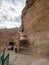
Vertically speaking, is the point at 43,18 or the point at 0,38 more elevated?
the point at 43,18

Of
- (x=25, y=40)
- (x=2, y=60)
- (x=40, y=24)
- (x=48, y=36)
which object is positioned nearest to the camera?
(x=2, y=60)

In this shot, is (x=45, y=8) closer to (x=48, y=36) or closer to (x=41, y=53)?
(x=48, y=36)

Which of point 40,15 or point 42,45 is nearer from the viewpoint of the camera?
→ point 42,45

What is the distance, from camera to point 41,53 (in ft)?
29.6

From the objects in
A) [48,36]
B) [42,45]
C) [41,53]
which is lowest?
[41,53]

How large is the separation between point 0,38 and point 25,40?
16685mm

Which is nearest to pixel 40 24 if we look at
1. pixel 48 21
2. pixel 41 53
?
pixel 48 21

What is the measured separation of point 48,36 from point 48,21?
1.06m

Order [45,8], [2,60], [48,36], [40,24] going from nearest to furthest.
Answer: [2,60]
[48,36]
[45,8]
[40,24]

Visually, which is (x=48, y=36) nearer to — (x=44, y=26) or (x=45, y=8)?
(x=44, y=26)

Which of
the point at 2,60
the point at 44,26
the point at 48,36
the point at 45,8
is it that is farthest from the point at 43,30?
the point at 2,60

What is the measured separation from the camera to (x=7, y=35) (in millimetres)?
29781

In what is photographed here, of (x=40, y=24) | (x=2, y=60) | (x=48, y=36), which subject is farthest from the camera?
(x=40, y=24)

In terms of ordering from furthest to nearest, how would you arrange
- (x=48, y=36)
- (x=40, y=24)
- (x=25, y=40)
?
(x=25, y=40) < (x=40, y=24) < (x=48, y=36)
